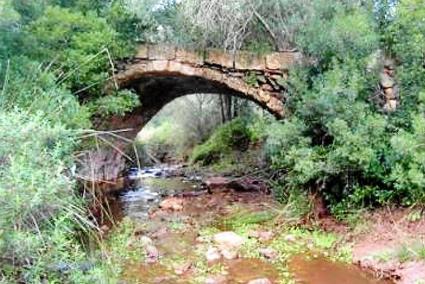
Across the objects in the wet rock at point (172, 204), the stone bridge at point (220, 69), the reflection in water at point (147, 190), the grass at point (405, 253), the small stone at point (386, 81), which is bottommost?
the reflection in water at point (147, 190)

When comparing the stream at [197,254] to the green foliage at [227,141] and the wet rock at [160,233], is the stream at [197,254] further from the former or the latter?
the green foliage at [227,141]

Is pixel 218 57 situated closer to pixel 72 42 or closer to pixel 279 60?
pixel 279 60

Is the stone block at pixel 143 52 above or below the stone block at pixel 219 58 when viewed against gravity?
above

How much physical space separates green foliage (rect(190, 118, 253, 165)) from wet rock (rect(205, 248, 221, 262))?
7.79 m

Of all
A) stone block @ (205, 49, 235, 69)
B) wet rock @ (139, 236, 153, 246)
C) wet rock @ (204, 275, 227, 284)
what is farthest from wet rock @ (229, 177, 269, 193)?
wet rock @ (204, 275, 227, 284)

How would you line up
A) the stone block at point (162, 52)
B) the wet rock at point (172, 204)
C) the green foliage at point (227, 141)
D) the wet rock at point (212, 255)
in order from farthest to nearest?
the green foliage at point (227, 141) → the wet rock at point (172, 204) → the stone block at point (162, 52) → the wet rock at point (212, 255)

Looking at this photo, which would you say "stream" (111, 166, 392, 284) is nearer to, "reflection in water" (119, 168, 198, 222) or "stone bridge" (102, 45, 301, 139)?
"reflection in water" (119, 168, 198, 222)

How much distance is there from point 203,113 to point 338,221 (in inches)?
423

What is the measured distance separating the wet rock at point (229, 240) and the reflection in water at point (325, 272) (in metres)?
0.78

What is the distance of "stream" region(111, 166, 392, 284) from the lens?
531 centimetres

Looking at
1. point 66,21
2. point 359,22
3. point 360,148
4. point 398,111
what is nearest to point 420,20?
point 359,22

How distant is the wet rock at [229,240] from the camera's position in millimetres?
6344

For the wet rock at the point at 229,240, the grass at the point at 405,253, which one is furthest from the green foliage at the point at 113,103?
the grass at the point at 405,253

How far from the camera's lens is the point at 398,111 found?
273 inches
